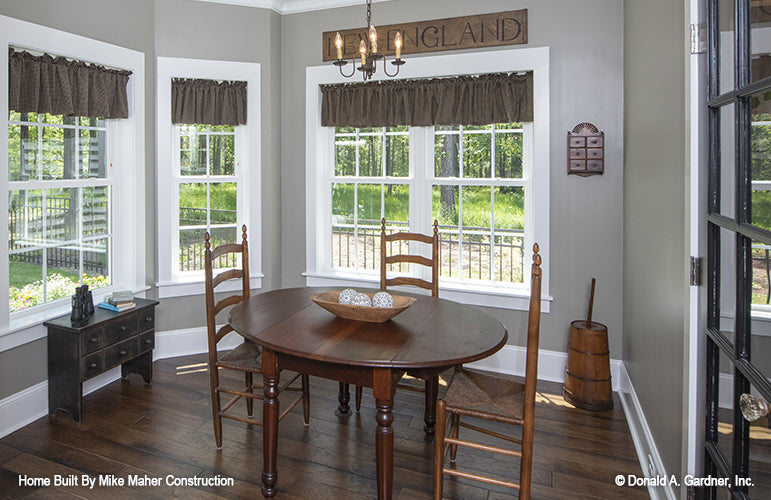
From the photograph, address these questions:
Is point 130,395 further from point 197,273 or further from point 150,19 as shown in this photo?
point 150,19

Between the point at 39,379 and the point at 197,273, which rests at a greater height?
the point at 197,273

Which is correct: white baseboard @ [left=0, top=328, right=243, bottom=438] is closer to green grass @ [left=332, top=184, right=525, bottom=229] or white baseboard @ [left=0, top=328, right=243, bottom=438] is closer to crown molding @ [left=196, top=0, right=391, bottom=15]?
green grass @ [left=332, top=184, right=525, bottom=229]

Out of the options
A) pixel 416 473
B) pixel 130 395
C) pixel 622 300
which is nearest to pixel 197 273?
pixel 130 395

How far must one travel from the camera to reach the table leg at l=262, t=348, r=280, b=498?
2.38 meters

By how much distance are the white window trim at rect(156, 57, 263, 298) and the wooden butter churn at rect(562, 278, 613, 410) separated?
2687mm

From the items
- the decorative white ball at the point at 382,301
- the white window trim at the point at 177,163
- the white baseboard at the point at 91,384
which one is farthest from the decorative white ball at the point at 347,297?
the white baseboard at the point at 91,384

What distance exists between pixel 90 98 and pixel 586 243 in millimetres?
3711

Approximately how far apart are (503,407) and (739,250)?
44.7 inches

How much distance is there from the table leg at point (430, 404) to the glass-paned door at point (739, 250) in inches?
58.6

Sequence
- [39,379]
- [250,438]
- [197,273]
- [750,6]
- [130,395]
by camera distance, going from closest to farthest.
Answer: [750,6], [250,438], [39,379], [130,395], [197,273]

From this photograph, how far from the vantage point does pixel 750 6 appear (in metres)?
1.33

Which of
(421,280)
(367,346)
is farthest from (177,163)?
(367,346)

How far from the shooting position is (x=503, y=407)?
2199mm

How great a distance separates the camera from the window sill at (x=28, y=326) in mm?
3031
